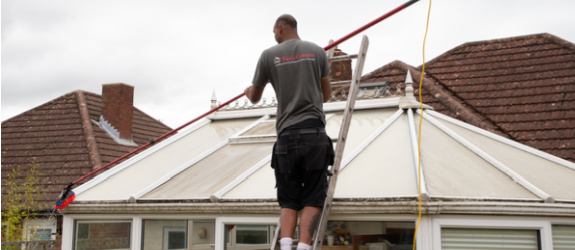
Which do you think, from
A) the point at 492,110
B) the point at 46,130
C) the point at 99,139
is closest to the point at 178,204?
the point at 492,110

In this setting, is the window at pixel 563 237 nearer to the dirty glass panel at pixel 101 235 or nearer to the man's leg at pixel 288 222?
the man's leg at pixel 288 222

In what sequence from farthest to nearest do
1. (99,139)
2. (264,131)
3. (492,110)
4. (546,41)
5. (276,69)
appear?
(99,139) < (546,41) < (492,110) < (264,131) < (276,69)

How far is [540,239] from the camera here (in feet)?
17.2

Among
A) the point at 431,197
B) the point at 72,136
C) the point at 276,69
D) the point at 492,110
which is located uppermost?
the point at 72,136

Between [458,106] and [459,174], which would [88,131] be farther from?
[459,174]

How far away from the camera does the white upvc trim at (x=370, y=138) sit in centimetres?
622

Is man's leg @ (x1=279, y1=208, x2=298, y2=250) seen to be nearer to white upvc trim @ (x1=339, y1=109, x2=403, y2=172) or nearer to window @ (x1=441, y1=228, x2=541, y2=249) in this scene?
window @ (x1=441, y1=228, x2=541, y2=249)

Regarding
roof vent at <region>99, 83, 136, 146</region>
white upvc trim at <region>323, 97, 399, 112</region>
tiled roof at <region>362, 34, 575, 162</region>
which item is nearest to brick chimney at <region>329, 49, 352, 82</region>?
tiled roof at <region>362, 34, 575, 162</region>

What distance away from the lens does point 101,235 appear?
7027mm

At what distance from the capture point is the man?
14.2 feet

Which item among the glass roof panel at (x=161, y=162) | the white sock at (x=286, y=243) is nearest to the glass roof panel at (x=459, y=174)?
the white sock at (x=286, y=243)

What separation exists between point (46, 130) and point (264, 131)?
1021 cm

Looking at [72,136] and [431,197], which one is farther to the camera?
[72,136]

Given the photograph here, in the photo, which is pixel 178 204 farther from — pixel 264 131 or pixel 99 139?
pixel 99 139
